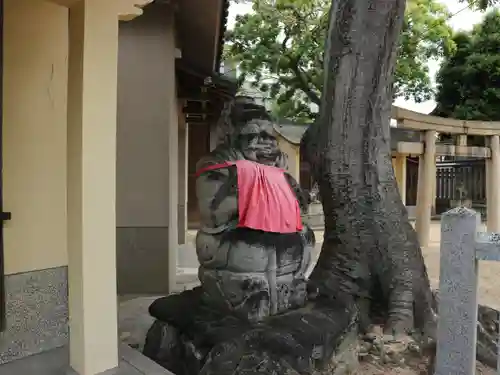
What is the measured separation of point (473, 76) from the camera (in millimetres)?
19594

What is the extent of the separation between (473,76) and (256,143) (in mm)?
17947

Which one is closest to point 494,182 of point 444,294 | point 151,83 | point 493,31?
point 493,31

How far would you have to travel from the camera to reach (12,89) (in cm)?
308

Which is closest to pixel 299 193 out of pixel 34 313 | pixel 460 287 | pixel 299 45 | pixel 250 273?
pixel 250 273

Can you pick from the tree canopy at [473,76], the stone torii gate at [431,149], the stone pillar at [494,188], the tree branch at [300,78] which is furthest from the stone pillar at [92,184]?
the tree canopy at [473,76]

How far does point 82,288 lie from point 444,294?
229cm

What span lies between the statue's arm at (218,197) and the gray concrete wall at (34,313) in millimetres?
1192

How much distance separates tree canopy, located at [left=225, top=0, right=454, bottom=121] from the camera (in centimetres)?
1636

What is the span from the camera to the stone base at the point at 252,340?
3.59m

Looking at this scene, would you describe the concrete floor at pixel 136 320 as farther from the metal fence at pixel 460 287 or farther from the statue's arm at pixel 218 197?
the metal fence at pixel 460 287

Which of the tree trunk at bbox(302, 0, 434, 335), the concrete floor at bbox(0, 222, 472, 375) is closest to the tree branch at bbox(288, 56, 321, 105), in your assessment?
the concrete floor at bbox(0, 222, 472, 375)

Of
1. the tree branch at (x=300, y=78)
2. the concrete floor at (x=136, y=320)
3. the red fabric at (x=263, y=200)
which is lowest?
the concrete floor at (x=136, y=320)

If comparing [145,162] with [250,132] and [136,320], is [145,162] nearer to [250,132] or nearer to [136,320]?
[136,320]

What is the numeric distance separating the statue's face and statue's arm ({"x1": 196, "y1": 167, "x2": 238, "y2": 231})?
271 mm
